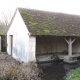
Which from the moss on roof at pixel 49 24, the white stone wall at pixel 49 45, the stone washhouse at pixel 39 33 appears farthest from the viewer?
the white stone wall at pixel 49 45

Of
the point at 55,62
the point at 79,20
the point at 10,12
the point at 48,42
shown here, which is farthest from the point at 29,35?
the point at 10,12

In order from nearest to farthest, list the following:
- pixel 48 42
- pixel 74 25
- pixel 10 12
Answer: pixel 74 25 < pixel 48 42 < pixel 10 12

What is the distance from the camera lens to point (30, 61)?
10.9m

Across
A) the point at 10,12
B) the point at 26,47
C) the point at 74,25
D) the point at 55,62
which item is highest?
the point at 10,12

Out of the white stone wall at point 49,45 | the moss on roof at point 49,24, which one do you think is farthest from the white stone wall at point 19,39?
the white stone wall at point 49,45

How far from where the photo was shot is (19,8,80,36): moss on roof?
11.6 metres

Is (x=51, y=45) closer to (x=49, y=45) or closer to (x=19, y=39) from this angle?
(x=49, y=45)

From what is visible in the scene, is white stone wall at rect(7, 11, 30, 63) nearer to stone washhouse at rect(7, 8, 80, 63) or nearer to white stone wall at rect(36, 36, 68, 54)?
stone washhouse at rect(7, 8, 80, 63)

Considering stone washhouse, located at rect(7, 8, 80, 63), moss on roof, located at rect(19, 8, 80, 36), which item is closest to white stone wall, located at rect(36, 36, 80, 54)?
stone washhouse, located at rect(7, 8, 80, 63)

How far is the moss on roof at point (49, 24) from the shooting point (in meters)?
11.6

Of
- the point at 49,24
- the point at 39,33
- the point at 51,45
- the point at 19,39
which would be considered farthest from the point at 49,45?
the point at 39,33

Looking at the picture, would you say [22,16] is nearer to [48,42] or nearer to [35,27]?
[35,27]

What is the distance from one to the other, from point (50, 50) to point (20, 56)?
172 inches

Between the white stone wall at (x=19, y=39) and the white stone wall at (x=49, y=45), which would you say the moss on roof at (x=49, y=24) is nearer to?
the white stone wall at (x=19, y=39)
